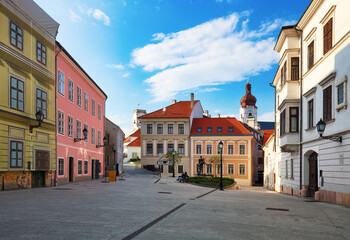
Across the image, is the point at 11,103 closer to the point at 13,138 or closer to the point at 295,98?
the point at 13,138

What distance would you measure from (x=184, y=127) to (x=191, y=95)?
21.5 ft

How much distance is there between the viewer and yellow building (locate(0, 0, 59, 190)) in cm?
1728

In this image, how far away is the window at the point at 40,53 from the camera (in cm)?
2076

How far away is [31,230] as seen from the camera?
22.3 feet

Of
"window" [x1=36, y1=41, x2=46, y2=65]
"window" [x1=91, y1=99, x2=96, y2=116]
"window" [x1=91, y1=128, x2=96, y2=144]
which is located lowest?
"window" [x1=91, y1=128, x2=96, y2=144]

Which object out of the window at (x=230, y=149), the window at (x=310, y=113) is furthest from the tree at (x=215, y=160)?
the window at (x=310, y=113)

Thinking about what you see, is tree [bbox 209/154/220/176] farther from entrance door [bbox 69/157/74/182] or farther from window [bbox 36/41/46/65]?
window [bbox 36/41/46/65]

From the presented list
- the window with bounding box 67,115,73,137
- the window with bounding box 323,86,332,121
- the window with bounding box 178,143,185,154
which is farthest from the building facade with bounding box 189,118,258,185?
the window with bounding box 323,86,332,121

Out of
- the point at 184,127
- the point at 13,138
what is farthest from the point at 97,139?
the point at 184,127

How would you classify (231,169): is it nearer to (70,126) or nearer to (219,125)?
(219,125)

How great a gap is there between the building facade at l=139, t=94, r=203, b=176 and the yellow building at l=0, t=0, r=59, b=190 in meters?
35.4

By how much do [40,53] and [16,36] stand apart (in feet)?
9.01

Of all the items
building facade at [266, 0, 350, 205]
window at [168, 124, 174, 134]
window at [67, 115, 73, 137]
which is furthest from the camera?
window at [168, 124, 174, 134]

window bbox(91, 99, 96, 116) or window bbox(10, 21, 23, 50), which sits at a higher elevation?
window bbox(10, 21, 23, 50)
